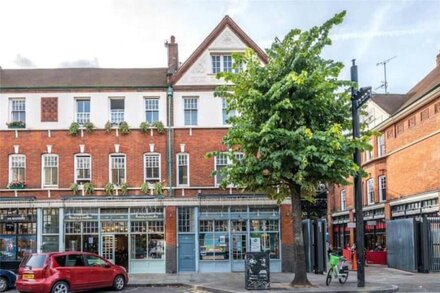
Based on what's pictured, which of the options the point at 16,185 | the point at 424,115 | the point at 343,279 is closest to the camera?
the point at 343,279

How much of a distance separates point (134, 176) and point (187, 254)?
4.91 m

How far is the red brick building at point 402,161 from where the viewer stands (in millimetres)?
31312

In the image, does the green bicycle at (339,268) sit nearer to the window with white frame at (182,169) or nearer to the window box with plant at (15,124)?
the window with white frame at (182,169)

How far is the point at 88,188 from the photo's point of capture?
98.1 feet

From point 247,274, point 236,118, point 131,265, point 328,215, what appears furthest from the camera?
point 328,215

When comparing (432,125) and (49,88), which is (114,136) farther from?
(432,125)

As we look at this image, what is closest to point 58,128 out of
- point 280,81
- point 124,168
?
point 124,168

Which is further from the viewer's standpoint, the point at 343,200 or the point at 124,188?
the point at 343,200

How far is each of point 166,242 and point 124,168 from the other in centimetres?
446

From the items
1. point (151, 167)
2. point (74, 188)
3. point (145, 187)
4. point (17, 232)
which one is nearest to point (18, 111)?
point (74, 188)

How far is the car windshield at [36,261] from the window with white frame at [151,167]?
34.6 feet

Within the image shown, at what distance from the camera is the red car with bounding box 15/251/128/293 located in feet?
65.0

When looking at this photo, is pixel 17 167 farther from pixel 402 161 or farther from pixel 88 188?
pixel 402 161

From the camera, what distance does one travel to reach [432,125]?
103 feet
